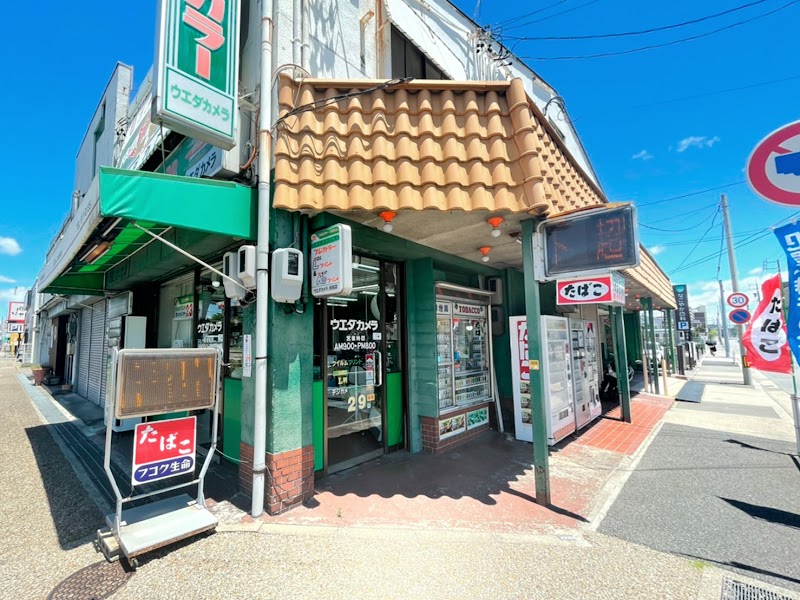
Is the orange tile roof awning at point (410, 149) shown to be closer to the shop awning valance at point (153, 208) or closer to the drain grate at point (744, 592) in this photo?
the shop awning valance at point (153, 208)

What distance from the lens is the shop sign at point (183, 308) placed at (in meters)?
6.70

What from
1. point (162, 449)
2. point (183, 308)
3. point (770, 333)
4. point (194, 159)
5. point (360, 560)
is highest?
point (194, 159)

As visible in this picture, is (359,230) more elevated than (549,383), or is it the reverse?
(359,230)

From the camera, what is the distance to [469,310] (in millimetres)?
7422

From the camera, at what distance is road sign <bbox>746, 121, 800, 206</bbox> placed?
9.82 ft

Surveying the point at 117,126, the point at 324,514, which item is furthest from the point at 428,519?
the point at 117,126

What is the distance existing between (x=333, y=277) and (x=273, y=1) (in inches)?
140

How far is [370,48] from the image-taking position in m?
5.87

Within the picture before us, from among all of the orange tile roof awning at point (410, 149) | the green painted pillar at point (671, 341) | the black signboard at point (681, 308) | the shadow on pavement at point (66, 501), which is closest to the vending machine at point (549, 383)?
the orange tile roof awning at point (410, 149)

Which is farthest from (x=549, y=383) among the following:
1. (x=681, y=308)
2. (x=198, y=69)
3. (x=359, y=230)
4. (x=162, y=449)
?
(x=681, y=308)

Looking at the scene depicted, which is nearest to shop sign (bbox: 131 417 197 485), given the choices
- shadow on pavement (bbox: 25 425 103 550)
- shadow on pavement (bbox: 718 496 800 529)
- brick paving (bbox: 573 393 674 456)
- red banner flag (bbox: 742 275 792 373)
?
shadow on pavement (bbox: 25 425 103 550)

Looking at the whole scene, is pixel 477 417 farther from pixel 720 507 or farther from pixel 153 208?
pixel 153 208

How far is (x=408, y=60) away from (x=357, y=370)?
17.6ft

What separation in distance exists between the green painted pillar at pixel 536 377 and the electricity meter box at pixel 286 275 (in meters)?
2.69
